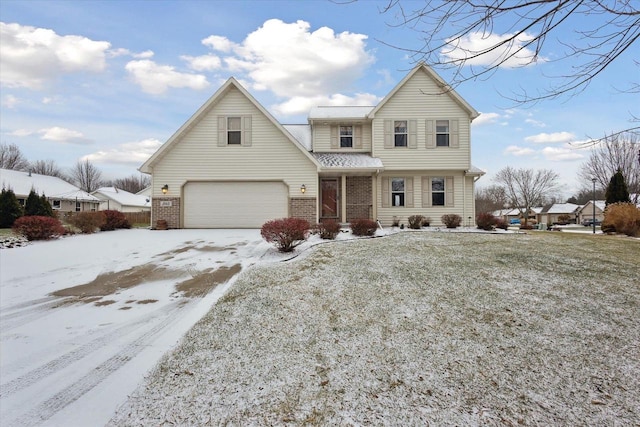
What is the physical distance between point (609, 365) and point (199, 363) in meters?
4.59

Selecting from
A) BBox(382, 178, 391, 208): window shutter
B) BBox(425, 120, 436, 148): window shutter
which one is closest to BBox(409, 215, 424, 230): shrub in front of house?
BBox(382, 178, 391, 208): window shutter

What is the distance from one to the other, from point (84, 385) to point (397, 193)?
14.5m

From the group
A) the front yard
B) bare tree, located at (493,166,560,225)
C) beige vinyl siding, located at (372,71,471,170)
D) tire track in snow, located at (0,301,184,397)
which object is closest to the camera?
the front yard

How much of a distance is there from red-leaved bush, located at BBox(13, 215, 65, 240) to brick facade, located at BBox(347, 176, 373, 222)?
11.8 m

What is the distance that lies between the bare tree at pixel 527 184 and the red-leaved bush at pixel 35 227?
5191 cm

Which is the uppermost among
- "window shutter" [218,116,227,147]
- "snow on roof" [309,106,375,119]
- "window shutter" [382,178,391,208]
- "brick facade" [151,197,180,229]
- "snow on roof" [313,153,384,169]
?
"snow on roof" [309,106,375,119]

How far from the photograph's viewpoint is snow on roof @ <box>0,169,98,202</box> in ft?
94.0

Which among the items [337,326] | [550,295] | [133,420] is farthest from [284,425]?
[550,295]

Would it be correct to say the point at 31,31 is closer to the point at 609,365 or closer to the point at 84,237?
the point at 84,237

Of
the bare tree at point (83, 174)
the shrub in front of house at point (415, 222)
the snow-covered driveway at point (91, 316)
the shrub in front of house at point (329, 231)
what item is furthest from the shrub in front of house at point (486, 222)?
the bare tree at point (83, 174)

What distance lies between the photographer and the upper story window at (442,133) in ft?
51.0

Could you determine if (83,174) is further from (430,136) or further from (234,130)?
(430,136)

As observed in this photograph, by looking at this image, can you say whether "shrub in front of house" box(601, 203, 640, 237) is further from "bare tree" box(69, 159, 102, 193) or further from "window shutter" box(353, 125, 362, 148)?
"bare tree" box(69, 159, 102, 193)

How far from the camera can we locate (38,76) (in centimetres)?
1200
